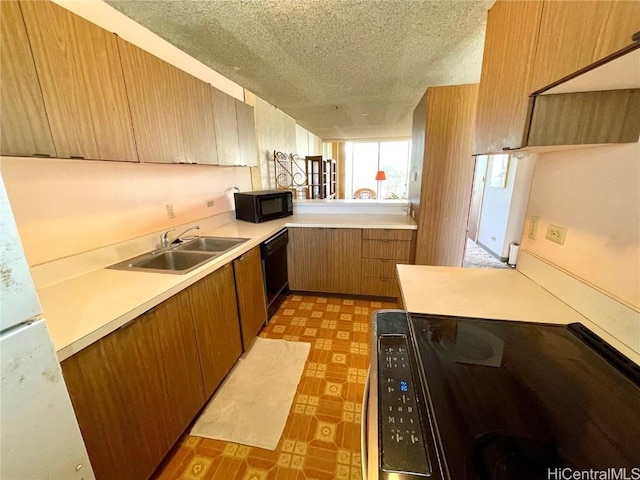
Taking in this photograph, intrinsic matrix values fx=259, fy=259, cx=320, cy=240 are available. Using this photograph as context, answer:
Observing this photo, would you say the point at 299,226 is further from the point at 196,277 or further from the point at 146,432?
the point at 146,432

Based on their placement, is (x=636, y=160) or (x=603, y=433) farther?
(x=636, y=160)

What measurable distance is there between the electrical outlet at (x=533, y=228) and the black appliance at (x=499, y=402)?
1.65ft

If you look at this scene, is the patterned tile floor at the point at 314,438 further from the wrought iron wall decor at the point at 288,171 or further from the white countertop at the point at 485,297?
the wrought iron wall decor at the point at 288,171

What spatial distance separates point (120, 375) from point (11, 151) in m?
0.86

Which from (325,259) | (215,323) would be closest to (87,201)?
(215,323)

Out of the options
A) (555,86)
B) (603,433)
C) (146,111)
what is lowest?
(603,433)

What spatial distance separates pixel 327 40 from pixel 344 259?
73.4 inches

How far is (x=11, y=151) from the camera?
2.85 feet

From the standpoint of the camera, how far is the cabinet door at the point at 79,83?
3.08 feet

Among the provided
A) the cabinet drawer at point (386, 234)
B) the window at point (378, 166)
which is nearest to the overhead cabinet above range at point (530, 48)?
the cabinet drawer at point (386, 234)

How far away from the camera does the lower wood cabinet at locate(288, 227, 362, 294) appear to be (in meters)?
2.63

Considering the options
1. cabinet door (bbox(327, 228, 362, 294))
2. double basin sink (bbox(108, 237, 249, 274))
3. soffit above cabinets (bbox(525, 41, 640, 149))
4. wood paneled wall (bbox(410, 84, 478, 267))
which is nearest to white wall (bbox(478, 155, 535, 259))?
wood paneled wall (bbox(410, 84, 478, 267))

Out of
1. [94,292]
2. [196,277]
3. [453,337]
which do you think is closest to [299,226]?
[196,277]

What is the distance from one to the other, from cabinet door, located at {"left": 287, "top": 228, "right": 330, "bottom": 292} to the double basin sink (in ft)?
2.63
